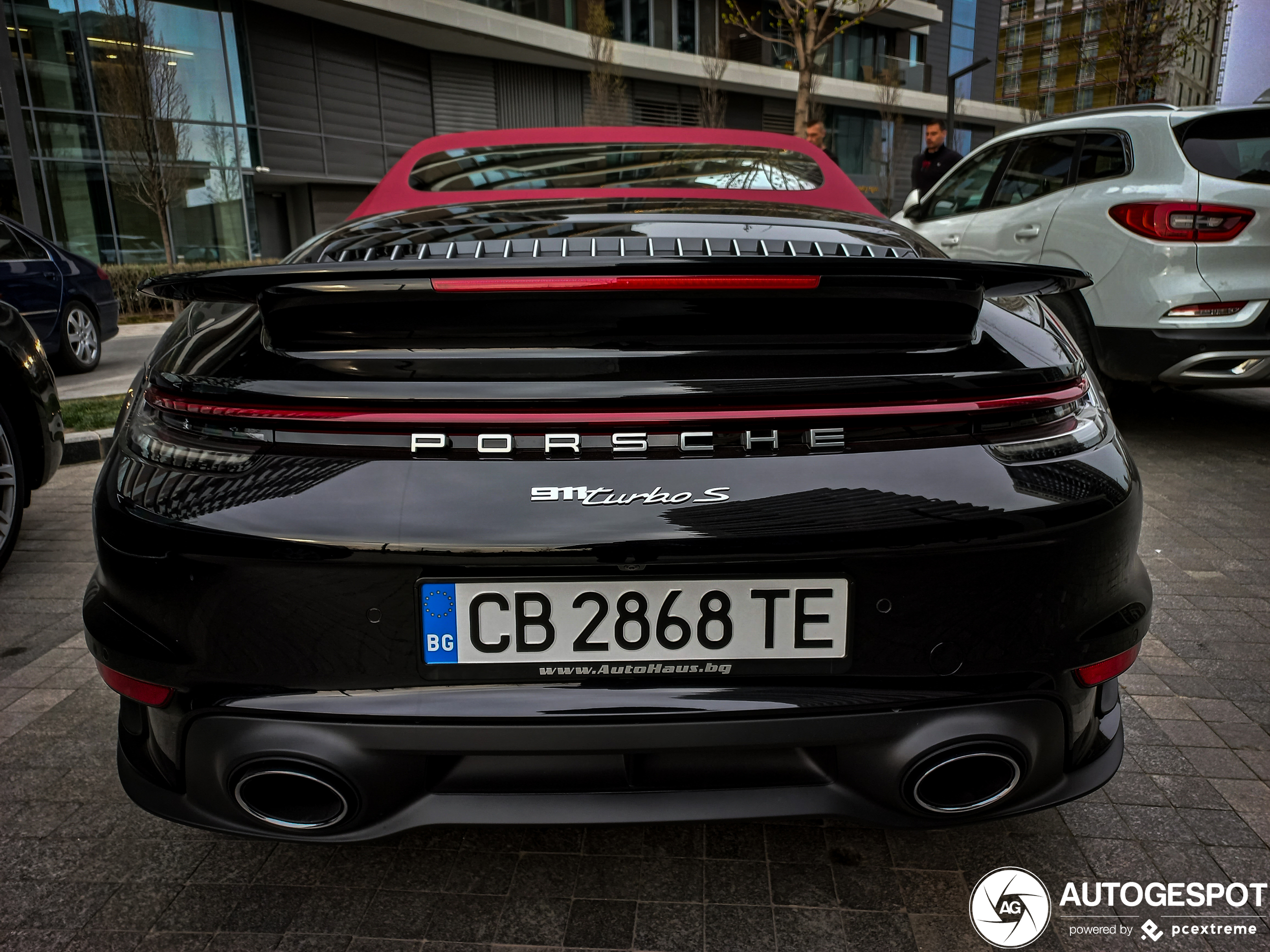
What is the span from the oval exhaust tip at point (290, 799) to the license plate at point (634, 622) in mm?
280

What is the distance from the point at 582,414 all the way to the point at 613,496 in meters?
0.14

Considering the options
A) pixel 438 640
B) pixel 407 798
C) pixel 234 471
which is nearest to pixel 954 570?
pixel 438 640

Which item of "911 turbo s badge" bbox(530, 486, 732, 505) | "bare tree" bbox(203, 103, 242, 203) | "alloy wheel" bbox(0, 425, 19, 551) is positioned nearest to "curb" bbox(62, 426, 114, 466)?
"alloy wheel" bbox(0, 425, 19, 551)

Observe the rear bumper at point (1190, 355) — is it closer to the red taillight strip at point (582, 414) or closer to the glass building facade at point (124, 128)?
the red taillight strip at point (582, 414)

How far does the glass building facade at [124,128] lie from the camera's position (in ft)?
56.4

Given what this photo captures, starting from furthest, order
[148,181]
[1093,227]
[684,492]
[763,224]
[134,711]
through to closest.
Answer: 1. [148,181]
2. [1093,227]
3. [763,224]
4. [134,711]
5. [684,492]

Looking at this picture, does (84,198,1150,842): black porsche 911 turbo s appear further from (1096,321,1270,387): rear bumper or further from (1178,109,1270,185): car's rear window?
(1178,109,1270,185): car's rear window

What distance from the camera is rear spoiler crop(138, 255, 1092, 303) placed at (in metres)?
1.45

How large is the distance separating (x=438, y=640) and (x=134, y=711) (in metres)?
0.61

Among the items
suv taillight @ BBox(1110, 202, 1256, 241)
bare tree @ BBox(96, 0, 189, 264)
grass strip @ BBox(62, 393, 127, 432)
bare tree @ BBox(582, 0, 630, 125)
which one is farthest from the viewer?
bare tree @ BBox(582, 0, 630, 125)

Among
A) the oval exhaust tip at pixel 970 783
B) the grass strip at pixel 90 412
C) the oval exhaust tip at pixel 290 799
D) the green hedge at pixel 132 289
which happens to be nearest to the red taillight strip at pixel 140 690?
the oval exhaust tip at pixel 290 799

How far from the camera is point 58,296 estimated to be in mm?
8789

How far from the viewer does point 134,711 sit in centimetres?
162

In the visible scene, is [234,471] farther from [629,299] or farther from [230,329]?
[629,299]
